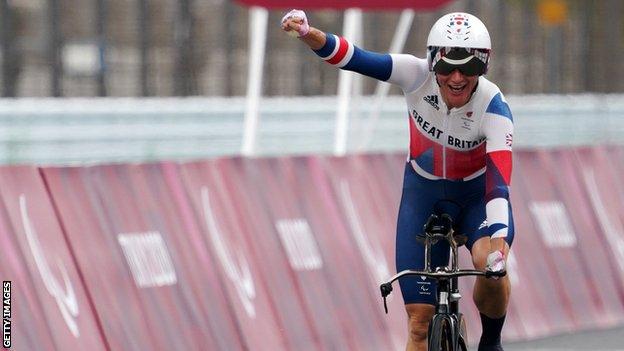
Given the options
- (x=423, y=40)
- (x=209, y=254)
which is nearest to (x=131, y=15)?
(x=423, y=40)

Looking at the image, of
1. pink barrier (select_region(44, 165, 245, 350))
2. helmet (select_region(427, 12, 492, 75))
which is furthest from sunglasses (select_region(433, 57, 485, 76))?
pink barrier (select_region(44, 165, 245, 350))

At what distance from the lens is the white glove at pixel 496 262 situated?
8.57 m

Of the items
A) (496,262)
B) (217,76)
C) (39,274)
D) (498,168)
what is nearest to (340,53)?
(498,168)

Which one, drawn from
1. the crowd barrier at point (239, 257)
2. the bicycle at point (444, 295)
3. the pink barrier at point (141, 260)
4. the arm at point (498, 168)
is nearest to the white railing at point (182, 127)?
the crowd barrier at point (239, 257)

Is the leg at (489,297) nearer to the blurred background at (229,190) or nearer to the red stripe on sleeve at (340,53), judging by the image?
the red stripe on sleeve at (340,53)

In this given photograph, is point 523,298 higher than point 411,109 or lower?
lower

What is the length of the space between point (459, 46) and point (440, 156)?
0.84 meters

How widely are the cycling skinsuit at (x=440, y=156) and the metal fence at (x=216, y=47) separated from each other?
754 centimetres

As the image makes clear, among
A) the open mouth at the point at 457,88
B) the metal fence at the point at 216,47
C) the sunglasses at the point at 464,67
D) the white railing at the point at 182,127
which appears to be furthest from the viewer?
the white railing at the point at 182,127

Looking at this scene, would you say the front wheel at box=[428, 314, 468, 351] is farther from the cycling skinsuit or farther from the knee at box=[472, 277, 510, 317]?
the knee at box=[472, 277, 510, 317]

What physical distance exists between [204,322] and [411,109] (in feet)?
6.27

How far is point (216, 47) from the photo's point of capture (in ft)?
65.1

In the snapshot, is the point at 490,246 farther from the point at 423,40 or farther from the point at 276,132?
the point at 423,40

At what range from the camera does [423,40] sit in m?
23.3
